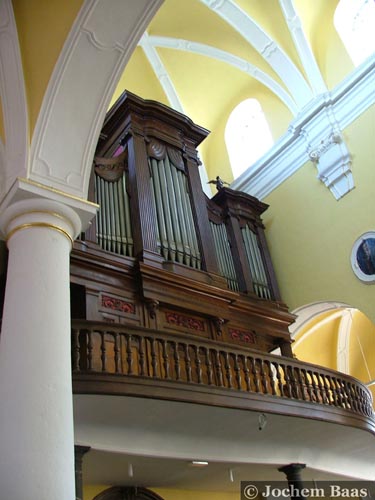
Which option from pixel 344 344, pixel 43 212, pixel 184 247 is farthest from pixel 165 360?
pixel 344 344

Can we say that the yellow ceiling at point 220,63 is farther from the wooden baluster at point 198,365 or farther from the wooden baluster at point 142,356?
the wooden baluster at point 142,356

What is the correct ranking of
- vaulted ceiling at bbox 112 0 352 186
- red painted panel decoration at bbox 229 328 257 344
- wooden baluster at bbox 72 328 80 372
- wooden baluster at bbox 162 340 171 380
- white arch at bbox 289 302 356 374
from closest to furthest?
wooden baluster at bbox 72 328 80 372, wooden baluster at bbox 162 340 171 380, red painted panel decoration at bbox 229 328 257 344, white arch at bbox 289 302 356 374, vaulted ceiling at bbox 112 0 352 186

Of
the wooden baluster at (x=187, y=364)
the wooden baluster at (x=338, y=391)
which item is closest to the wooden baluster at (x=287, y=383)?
the wooden baluster at (x=338, y=391)

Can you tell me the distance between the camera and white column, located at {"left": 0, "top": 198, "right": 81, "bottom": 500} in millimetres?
3299

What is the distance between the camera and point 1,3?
525cm

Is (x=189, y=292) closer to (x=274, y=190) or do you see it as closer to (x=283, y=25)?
(x=274, y=190)

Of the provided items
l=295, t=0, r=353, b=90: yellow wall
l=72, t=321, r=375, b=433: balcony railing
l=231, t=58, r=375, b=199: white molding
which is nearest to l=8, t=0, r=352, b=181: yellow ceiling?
l=295, t=0, r=353, b=90: yellow wall

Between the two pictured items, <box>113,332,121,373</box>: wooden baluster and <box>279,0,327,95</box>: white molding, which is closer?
<box>113,332,121,373</box>: wooden baluster

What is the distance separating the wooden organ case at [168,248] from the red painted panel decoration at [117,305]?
0.05 feet

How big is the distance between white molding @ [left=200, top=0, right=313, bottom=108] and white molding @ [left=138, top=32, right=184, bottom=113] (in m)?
1.63

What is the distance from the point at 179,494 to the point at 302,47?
8.83 m

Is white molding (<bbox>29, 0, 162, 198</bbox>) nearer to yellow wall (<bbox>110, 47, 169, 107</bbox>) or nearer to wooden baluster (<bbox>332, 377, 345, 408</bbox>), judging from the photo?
wooden baluster (<bbox>332, 377, 345, 408</bbox>)

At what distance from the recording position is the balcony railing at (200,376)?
592 centimetres

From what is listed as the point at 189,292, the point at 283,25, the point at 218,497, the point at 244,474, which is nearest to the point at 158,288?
the point at 189,292
